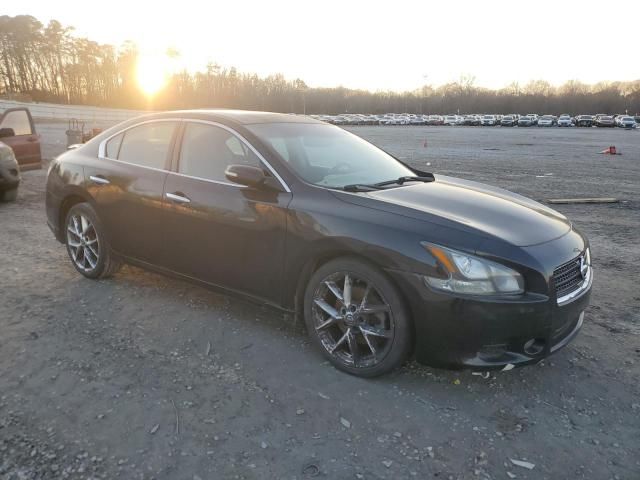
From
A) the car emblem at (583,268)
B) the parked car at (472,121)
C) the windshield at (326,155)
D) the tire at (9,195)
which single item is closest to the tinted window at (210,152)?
the windshield at (326,155)

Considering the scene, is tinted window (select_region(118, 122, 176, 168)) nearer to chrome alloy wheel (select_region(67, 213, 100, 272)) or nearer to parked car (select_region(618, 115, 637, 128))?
chrome alloy wheel (select_region(67, 213, 100, 272))

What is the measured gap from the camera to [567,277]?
314 centimetres

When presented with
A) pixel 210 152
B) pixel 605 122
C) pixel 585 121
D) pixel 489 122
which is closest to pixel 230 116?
pixel 210 152

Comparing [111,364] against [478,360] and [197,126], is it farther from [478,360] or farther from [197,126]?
[478,360]

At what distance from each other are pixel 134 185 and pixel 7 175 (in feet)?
17.8

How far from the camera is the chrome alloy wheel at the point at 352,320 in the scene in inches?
126

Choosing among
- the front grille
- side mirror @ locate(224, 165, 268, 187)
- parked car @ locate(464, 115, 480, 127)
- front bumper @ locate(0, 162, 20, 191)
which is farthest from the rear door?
parked car @ locate(464, 115, 480, 127)

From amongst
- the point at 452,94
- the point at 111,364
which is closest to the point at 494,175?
the point at 111,364

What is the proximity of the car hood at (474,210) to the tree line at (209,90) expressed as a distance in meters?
79.9

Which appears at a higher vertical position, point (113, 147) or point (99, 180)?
point (113, 147)

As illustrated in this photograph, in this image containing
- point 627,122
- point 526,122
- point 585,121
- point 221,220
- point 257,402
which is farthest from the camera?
point 526,122

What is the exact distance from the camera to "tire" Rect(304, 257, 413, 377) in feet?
10.2

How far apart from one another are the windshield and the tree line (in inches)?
3101

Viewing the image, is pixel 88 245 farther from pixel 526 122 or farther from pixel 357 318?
pixel 526 122
